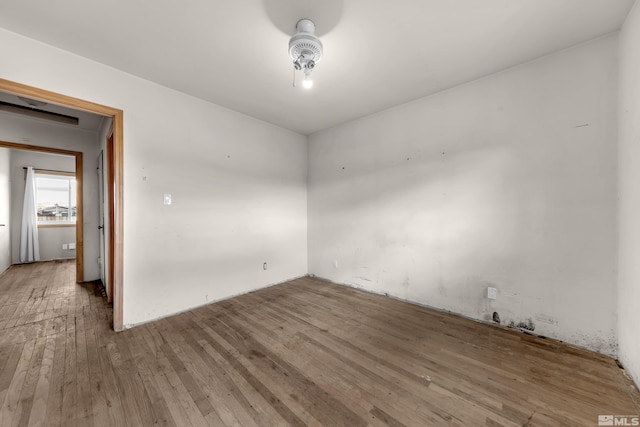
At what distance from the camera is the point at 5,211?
4.71 metres

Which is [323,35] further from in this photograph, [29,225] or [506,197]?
[29,225]

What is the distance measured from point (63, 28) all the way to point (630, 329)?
4.79 m

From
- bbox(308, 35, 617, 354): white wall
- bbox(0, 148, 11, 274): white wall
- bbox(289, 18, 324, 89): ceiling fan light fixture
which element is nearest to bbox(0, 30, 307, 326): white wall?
bbox(308, 35, 617, 354): white wall

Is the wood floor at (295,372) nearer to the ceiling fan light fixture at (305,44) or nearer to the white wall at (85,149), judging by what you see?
the white wall at (85,149)

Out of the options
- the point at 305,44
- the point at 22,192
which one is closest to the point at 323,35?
the point at 305,44

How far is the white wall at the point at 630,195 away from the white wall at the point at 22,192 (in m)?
8.78

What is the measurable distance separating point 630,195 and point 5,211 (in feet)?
29.5

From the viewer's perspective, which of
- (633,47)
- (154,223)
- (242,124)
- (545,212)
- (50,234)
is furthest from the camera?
(50,234)

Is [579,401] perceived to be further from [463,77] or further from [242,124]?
[242,124]

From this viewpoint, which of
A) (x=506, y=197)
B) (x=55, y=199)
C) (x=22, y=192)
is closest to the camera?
(x=506, y=197)

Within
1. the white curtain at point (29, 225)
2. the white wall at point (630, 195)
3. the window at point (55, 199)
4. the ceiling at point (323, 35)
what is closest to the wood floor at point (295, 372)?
the white wall at point (630, 195)

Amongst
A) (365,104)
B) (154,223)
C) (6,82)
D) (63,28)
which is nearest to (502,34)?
(365,104)

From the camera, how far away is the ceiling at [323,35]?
1.64m

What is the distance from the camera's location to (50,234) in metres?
5.67
